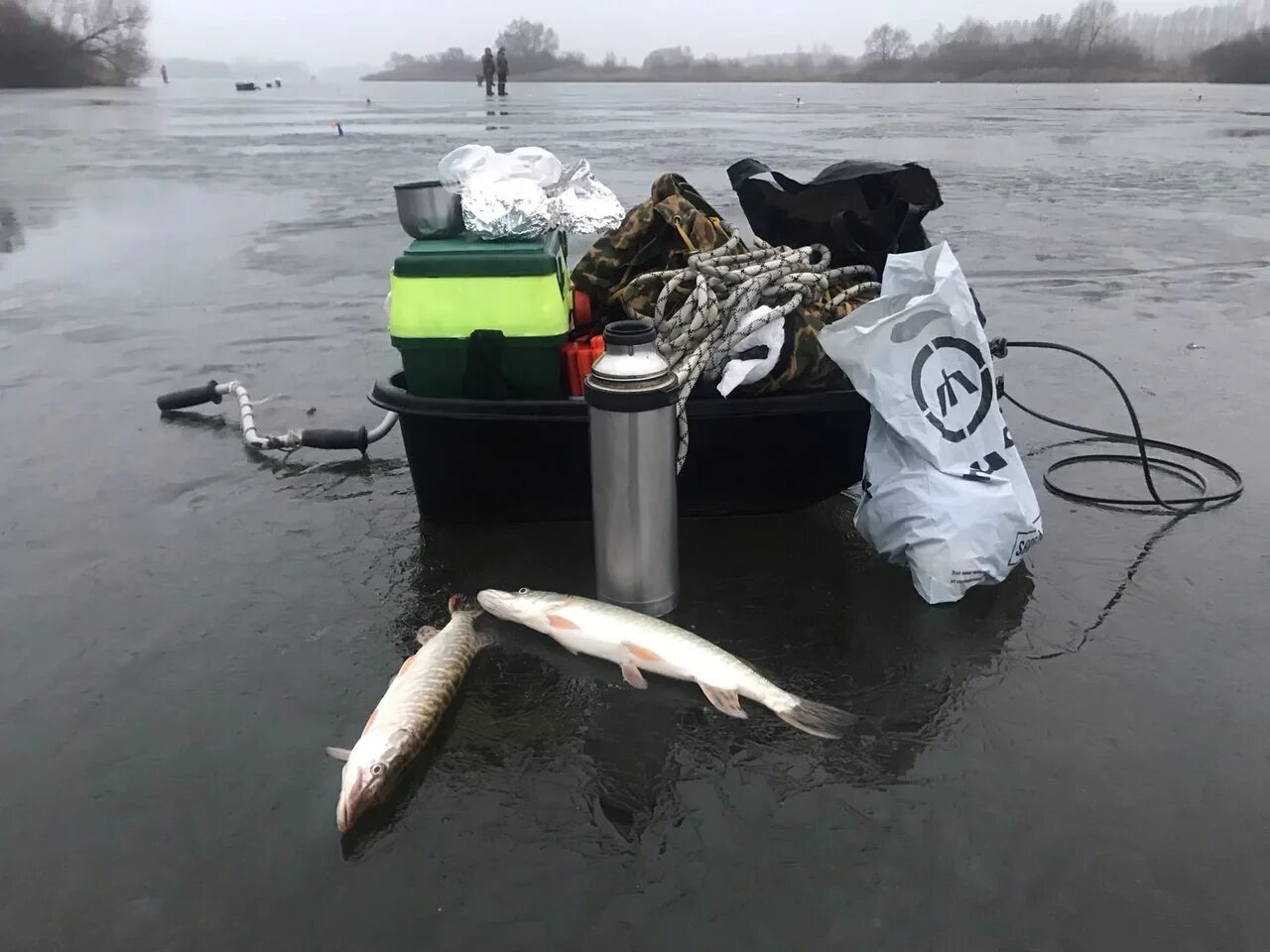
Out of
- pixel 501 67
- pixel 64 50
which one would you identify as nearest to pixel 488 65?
pixel 501 67

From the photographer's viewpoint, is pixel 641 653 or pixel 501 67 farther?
pixel 501 67

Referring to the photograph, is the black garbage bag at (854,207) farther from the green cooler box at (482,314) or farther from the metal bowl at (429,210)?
the metal bowl at (429,210)

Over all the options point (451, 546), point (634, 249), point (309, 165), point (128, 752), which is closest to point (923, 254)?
point (634, 249)

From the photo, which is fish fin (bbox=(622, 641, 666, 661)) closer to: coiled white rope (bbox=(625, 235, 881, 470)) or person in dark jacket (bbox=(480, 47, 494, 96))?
coiled white rope (bbox=(625, 235, 881, 470))

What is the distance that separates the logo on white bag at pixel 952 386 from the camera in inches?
126

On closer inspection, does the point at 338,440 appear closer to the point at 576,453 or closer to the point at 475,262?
the point at 576,453

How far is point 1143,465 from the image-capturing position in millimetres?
4004

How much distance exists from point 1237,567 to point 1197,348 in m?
3.26

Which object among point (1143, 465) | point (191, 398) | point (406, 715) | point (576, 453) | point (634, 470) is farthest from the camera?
point (191, 398)

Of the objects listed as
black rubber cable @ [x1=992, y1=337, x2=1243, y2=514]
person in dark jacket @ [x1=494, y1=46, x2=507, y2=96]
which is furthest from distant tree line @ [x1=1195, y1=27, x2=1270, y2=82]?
black rubber cable @ [x1=992, y1=337, x2=1243, y2=514]

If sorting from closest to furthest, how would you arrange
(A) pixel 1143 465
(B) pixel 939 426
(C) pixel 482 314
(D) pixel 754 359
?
(B) pixel 939 426 < (C) pixel 482 314 < (D) pixel 754 359 < (A) pixel 1143 465

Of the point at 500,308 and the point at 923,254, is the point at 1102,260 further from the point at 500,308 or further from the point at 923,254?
the point at 500,308

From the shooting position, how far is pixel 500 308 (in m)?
3.32

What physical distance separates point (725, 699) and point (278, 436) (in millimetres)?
2841
